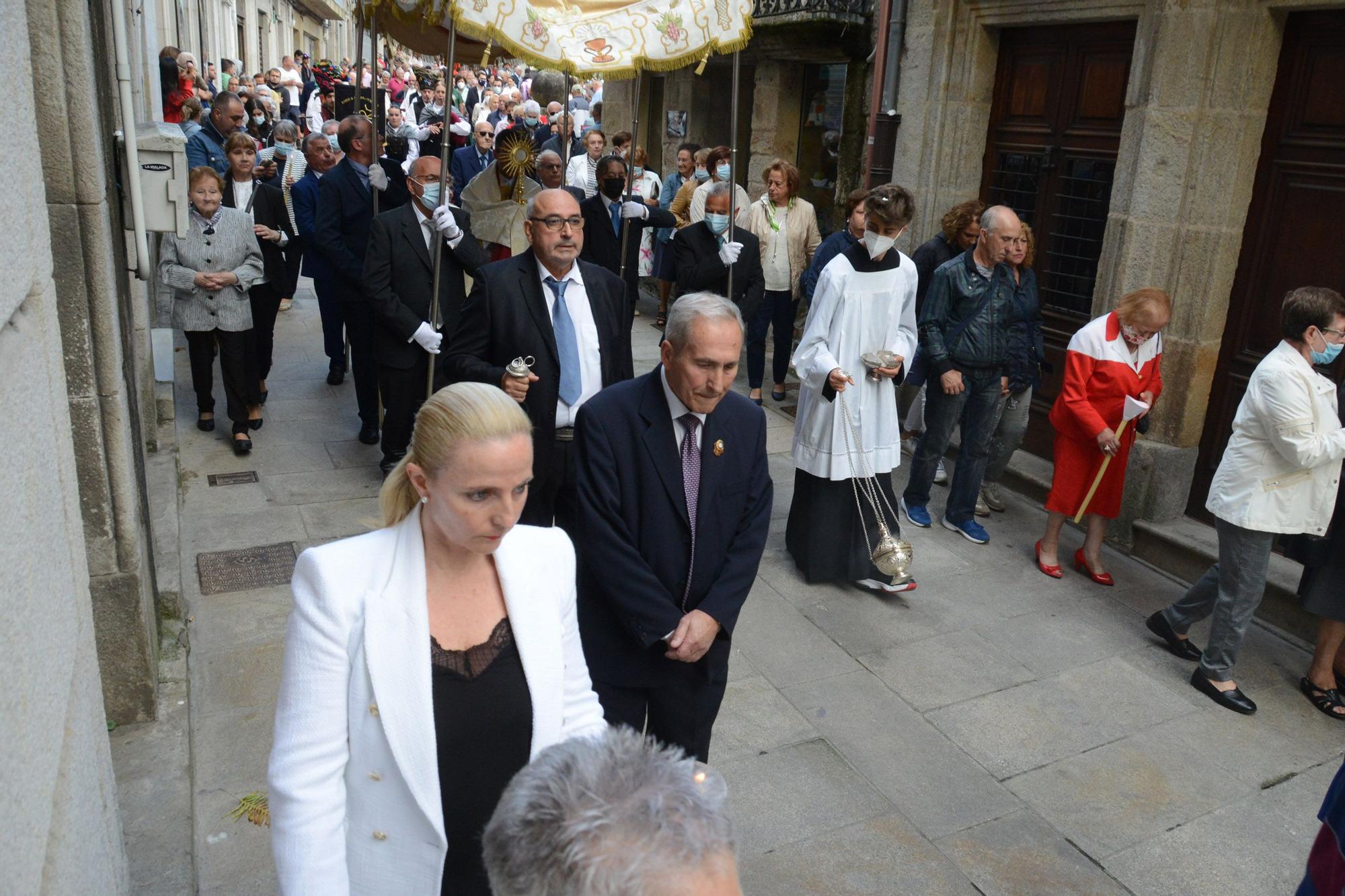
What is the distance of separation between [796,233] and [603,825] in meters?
8.40

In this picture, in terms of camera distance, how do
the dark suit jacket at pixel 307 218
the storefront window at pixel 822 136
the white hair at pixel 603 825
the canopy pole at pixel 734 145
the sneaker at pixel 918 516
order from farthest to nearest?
the storefront window at pixel 822 136, the dark suit jacket at pixel 307 218, the sneaker at pixel 918 516, the canopy pole at pixel 734 145, the white hair at pixel 603 825

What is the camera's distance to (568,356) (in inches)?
189

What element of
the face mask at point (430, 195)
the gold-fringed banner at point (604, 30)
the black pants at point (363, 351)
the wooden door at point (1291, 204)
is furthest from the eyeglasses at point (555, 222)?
the wooden door at point (1291, 204)

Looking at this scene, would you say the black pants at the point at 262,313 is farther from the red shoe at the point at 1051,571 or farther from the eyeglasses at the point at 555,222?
the red shoe at the point at 1051,571

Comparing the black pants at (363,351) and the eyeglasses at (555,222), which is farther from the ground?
the eyeglasses at (555,222)

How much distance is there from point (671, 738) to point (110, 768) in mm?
1574

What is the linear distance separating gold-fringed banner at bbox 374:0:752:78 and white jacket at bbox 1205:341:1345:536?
3.39 m

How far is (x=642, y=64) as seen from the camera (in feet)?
21.5

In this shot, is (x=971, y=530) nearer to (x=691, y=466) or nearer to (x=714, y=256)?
(x=714, y=256)

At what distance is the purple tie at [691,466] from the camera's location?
3402 mm

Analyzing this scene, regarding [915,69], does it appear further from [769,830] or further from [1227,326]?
[769,830]

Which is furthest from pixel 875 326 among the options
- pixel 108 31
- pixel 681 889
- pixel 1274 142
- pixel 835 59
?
pixel 835 59

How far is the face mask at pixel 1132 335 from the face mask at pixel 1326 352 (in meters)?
1.17

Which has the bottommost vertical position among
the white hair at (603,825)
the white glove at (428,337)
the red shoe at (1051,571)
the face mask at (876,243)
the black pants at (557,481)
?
the red shoe at (1051,571)
